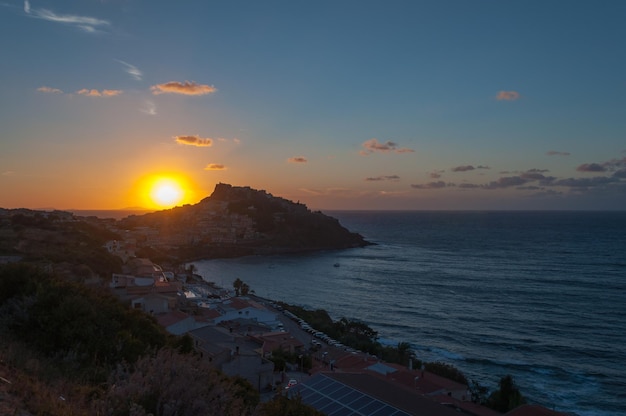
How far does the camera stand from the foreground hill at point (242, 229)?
82.2 m

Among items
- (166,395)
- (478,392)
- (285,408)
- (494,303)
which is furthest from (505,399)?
(494,303)

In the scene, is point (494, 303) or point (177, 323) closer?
point (177, 323)

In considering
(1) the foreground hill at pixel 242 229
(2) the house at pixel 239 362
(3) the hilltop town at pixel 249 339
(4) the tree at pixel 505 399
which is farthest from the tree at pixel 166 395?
(1) the foreground hill at pixel 242 229

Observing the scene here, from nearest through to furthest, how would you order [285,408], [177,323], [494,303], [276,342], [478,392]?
→ [285,408]
[478,392]
[177,323]
[276,342]
[494,303]

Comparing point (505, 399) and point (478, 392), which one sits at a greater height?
point (505, 399)

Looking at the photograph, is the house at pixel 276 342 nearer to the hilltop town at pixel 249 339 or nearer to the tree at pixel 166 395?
the hilltop town at pixel 249 339

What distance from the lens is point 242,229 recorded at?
96.0 metres

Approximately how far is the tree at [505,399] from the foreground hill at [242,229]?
5996 cm

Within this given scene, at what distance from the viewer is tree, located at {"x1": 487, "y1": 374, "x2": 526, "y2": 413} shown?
17.9m

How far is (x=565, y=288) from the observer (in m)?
43.7

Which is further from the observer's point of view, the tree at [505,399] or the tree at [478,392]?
the tree at [478,392]

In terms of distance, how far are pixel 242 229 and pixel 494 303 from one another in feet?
209

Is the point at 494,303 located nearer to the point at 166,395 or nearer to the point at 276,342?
the point at 276,342

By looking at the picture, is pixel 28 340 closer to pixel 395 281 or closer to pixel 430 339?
pixel 430 339
